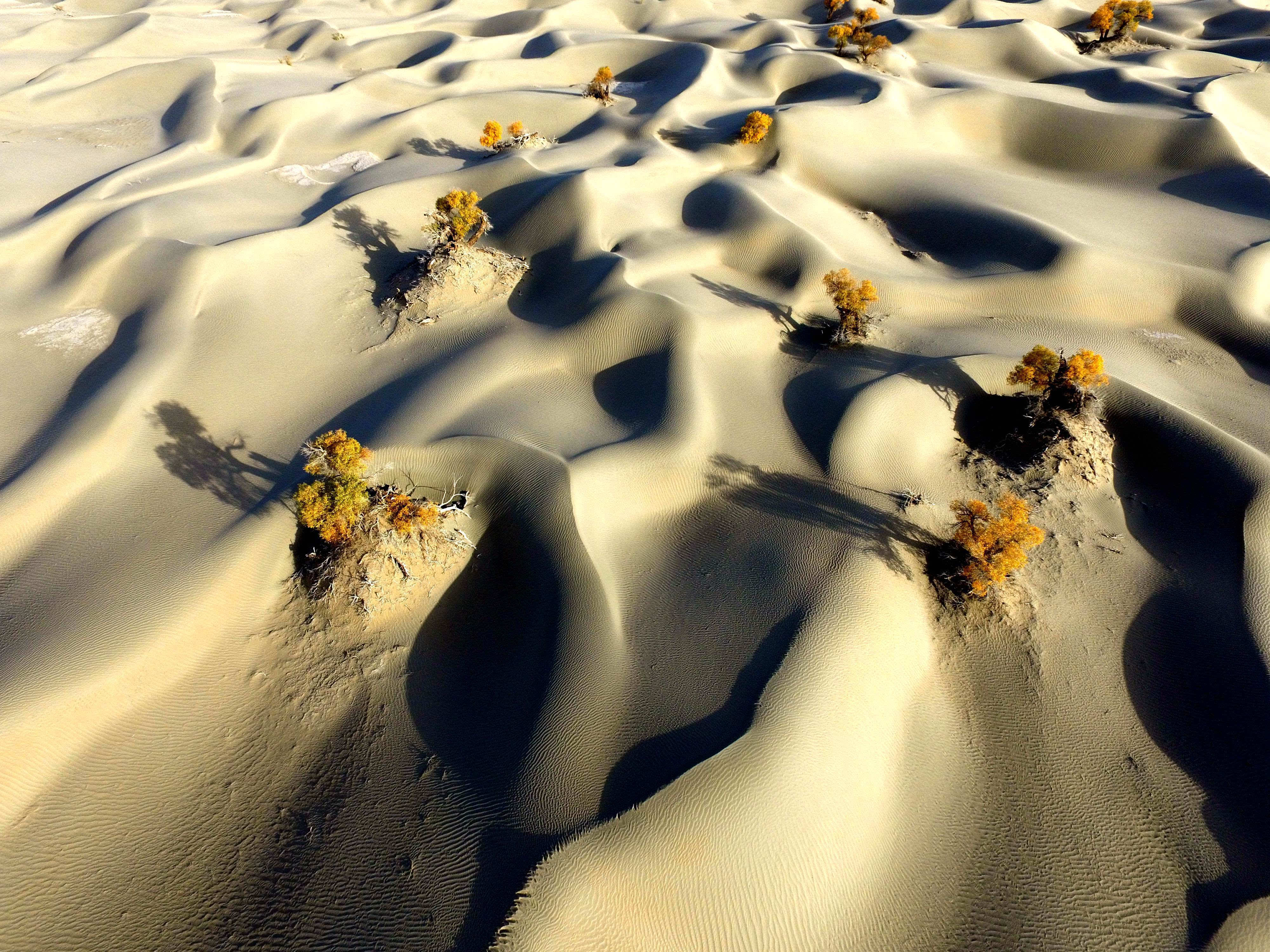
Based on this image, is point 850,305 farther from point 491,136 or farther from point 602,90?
point 602,90

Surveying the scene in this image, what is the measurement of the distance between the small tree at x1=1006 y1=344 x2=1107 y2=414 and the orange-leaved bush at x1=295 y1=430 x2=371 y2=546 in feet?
35.4

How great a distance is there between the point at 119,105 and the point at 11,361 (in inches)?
719

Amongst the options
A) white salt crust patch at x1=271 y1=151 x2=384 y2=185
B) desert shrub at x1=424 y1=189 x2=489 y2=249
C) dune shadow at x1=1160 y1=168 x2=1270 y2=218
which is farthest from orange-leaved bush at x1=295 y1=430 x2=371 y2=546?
dune shadow at x1=1160 y1=168 x2=1270 y2=218

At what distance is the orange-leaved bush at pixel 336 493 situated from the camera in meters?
8.48

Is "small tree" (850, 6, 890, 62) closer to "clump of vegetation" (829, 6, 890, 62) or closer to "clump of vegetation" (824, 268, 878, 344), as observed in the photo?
"clump of vegetation" (829, 6, 890, 62)

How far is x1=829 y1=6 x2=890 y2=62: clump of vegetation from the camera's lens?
2500 centimetres

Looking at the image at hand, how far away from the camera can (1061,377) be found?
1012cm

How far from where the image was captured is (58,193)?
58.5ft

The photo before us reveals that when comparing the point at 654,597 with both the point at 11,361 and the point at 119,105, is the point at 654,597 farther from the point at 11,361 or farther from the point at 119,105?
the point at 119,105

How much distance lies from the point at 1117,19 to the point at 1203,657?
34825mm

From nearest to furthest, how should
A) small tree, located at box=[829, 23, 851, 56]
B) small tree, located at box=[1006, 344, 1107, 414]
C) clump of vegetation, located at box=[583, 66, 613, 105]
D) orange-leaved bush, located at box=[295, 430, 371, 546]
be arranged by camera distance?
orange-leaved bush, located at box=[295, 430, 371, 546], small tree, located at box=[1006, 344, 1107, 414], clump of vegetation, located at box=[583, 66, 613, 105], small tree, located at box=[829, 23, 851, 56]

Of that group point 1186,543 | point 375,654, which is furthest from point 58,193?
point 1186,543

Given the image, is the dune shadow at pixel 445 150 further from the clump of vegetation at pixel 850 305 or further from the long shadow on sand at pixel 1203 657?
the long shadow on sand at pixel 1203 657

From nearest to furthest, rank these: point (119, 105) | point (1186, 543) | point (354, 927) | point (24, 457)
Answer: point (354, 927), point (1186, 543), point (24, 457), point (119, 105)
